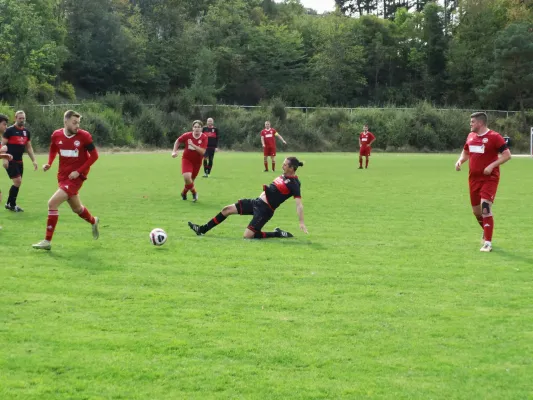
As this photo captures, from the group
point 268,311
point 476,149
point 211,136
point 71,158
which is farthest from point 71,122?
point 211,136

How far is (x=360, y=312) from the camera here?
23.8 ft

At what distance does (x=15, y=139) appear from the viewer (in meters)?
16.1

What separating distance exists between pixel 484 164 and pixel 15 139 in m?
10.3

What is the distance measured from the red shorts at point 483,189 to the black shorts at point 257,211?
131 inches

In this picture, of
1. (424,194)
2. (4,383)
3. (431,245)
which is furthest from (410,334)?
(424,194)

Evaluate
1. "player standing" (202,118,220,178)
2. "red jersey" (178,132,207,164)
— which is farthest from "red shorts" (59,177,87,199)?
"player standing" (202,118,220,178)

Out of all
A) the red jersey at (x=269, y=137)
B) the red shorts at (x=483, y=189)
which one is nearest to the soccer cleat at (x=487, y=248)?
the red shorts at (x=483, y=189)

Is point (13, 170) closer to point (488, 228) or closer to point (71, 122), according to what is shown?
point (71, 122)

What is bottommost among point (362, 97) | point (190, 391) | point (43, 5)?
point (190, 391)

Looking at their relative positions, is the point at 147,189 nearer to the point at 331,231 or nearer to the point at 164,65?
the point at 331,231

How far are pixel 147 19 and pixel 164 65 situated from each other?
911cm

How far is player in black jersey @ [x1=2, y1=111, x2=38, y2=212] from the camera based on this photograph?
1573 centimetres

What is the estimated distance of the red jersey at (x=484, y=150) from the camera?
11.5 meters

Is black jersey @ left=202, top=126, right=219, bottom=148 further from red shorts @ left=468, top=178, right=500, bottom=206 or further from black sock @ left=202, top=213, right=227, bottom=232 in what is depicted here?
red shorts @ left=468, top=178, right=500, bottom=206
